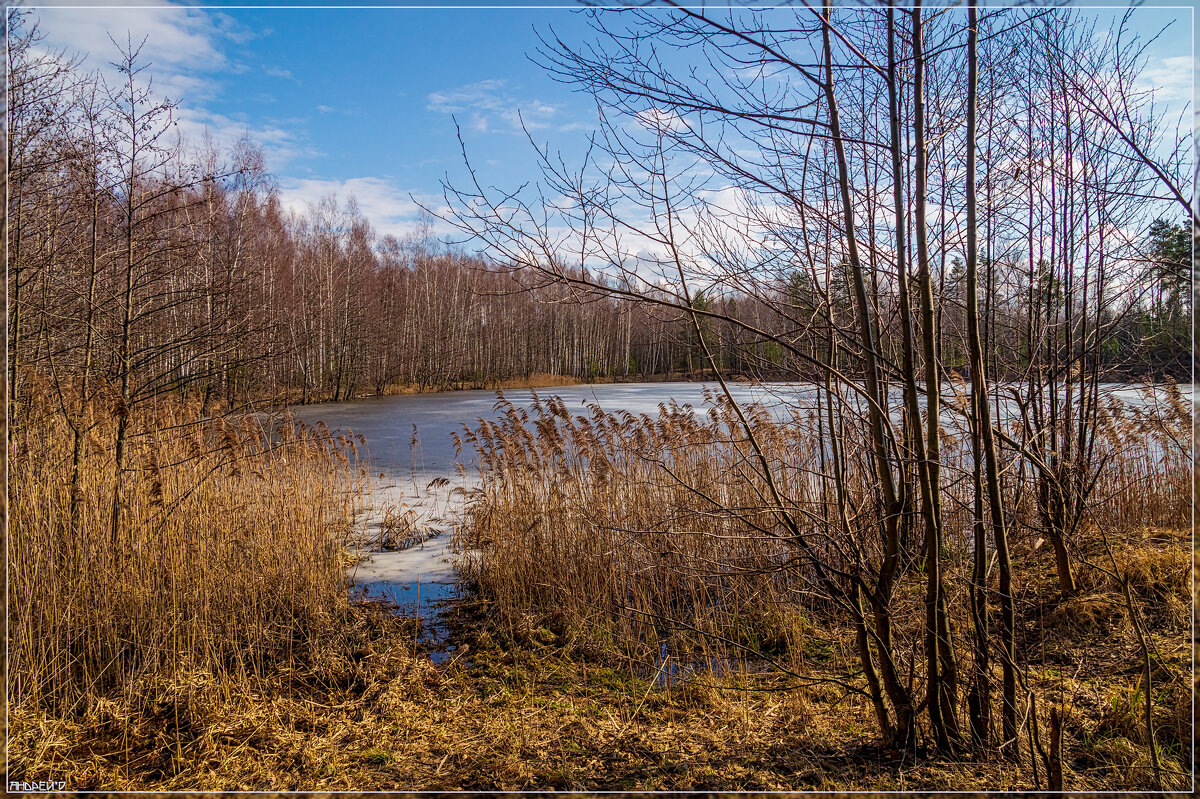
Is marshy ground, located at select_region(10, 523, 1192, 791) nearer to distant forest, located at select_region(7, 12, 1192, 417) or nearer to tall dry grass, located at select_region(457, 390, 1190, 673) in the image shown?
tall dry grass, located at select_region(457, 390, 1190, 673)

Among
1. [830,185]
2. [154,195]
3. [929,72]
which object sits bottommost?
[830,185]

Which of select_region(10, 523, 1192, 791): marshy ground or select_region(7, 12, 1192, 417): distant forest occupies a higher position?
select_region(7, 12, 1192, 417): distant forest

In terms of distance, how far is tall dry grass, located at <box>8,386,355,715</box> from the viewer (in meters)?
2.60

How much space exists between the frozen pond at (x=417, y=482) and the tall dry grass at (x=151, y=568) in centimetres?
46

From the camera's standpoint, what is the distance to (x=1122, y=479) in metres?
3.98

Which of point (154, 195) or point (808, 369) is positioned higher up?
point (154, 195)

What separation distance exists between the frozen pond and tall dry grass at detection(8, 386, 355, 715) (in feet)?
1.50

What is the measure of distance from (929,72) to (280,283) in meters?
7.98

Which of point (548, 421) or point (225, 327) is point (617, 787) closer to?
point (548, 421)

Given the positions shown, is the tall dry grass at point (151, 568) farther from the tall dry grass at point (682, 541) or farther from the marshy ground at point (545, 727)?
the tall dry grass at point (682, 541)

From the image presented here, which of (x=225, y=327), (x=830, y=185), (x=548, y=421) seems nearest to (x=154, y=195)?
(x=225, y=327)

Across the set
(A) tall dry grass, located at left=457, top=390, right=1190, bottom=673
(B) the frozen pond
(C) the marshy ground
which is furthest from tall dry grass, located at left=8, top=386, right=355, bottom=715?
(A) tall dry grass, located at left=457, top=390, right=1190, bottom=673

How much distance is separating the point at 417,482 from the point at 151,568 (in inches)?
156

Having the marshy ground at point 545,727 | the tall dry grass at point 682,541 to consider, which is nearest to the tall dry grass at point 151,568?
the marshy ground at point 545,727
